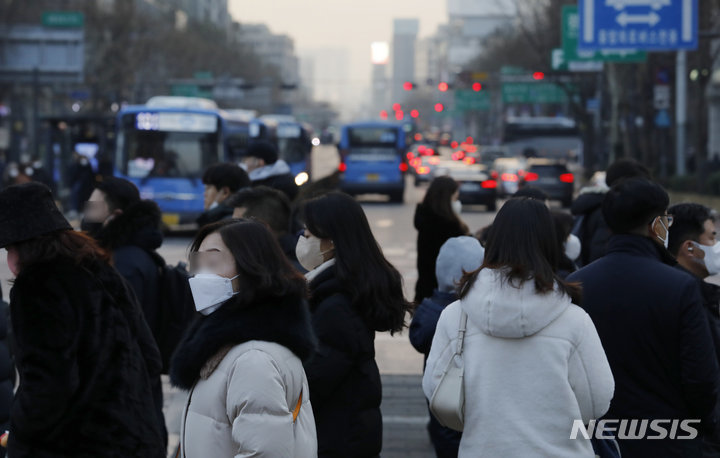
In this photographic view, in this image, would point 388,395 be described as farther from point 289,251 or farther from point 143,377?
point 143,377

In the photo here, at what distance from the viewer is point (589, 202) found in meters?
7.97

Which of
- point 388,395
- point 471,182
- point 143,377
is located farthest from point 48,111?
point 143,377

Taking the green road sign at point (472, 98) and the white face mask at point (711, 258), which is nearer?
the white face mask at point (711, 258)

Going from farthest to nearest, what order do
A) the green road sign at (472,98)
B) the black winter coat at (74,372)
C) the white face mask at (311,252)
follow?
1. the green road sign at (472,98)
2. the white face mask at (311,252)
3. the black winter coat at (74,372)

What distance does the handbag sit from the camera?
3896 millimetres

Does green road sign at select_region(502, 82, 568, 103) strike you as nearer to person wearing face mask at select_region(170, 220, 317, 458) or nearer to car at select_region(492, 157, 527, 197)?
car at select_region(492, 157, 527, 197)

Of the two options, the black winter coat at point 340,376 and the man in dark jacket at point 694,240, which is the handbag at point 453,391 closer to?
the black winter coat at point 340,376

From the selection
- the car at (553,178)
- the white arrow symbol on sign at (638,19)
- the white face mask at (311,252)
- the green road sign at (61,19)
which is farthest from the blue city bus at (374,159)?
the white face mask at (311,252)

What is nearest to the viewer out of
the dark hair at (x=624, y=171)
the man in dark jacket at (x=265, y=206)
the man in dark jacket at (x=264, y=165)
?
A: the man in dark jacket at (x=265, y=206)

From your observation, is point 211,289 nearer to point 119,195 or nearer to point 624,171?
point 119,195

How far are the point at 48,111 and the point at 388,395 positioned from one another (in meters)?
67.2

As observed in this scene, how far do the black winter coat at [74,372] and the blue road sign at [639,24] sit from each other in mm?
24326

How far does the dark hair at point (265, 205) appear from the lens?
6211 mm

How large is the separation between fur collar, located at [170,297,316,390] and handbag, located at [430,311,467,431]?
504mm
